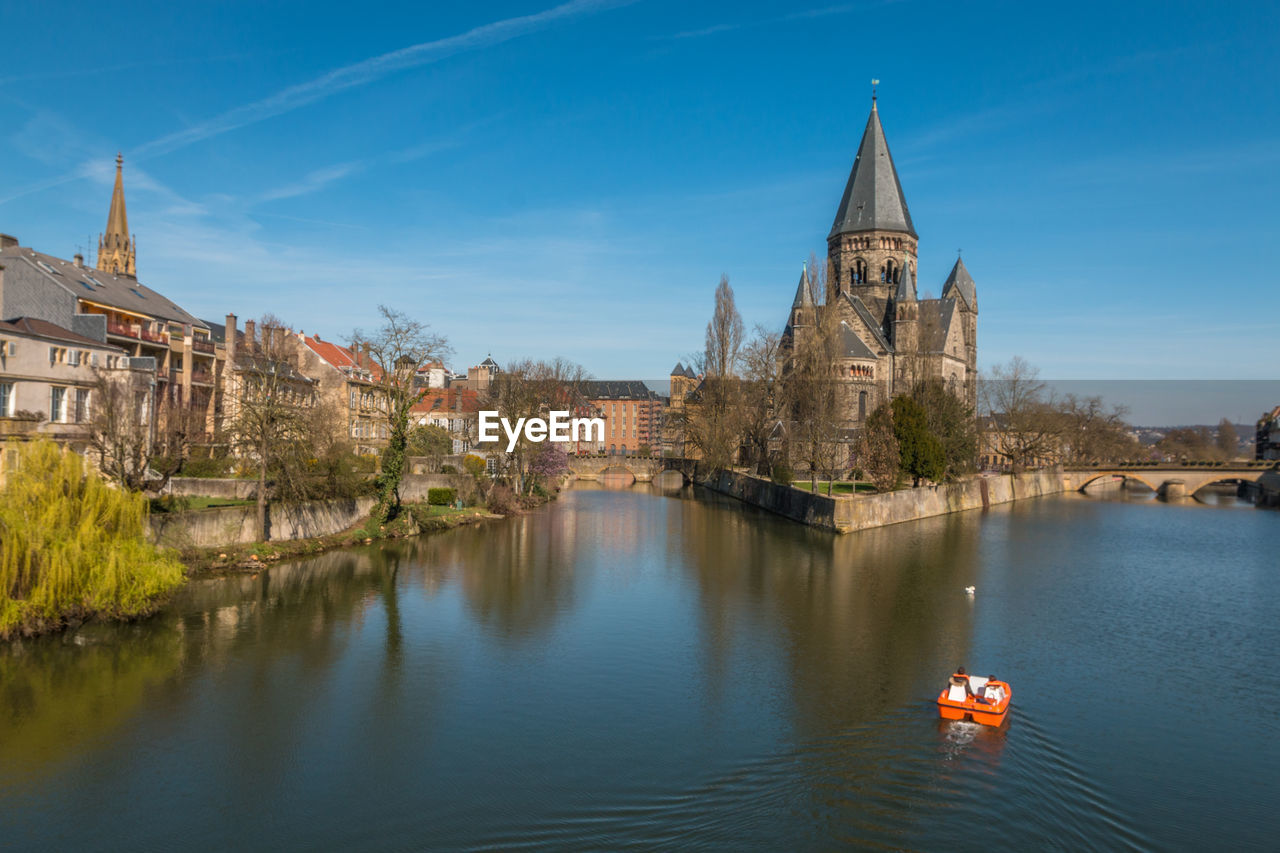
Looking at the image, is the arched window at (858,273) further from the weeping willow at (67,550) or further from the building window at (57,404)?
the weeping willow at (67,550)

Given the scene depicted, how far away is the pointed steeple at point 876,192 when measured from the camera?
84688 millimetres

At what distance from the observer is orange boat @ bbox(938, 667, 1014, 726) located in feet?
53.5

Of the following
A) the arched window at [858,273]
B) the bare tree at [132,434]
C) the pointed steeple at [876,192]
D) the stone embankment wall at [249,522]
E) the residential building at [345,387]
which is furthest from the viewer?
the arched window at [858,273]

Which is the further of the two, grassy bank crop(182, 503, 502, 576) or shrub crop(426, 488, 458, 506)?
shrub crop(426, 488, 458, 506)

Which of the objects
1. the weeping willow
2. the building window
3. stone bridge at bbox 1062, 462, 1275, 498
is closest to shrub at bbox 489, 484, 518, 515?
the building window

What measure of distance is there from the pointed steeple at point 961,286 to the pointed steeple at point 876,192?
8.12 metres

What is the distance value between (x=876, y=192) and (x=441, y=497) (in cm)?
5854

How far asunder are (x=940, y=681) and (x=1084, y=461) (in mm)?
79408

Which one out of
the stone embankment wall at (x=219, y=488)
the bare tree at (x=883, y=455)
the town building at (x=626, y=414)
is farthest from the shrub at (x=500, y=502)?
the town building at (x=626, y=414)

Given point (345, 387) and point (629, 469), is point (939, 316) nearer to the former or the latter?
point (629, 469)

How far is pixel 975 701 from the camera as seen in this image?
16.4 metres

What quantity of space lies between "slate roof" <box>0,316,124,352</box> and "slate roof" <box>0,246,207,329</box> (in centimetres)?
260

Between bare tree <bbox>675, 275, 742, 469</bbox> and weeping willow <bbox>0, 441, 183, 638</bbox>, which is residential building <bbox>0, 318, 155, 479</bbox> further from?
bare tree <bbox>675, 275, 742, 469</bbox>

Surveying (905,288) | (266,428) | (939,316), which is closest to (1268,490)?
(939,316)
